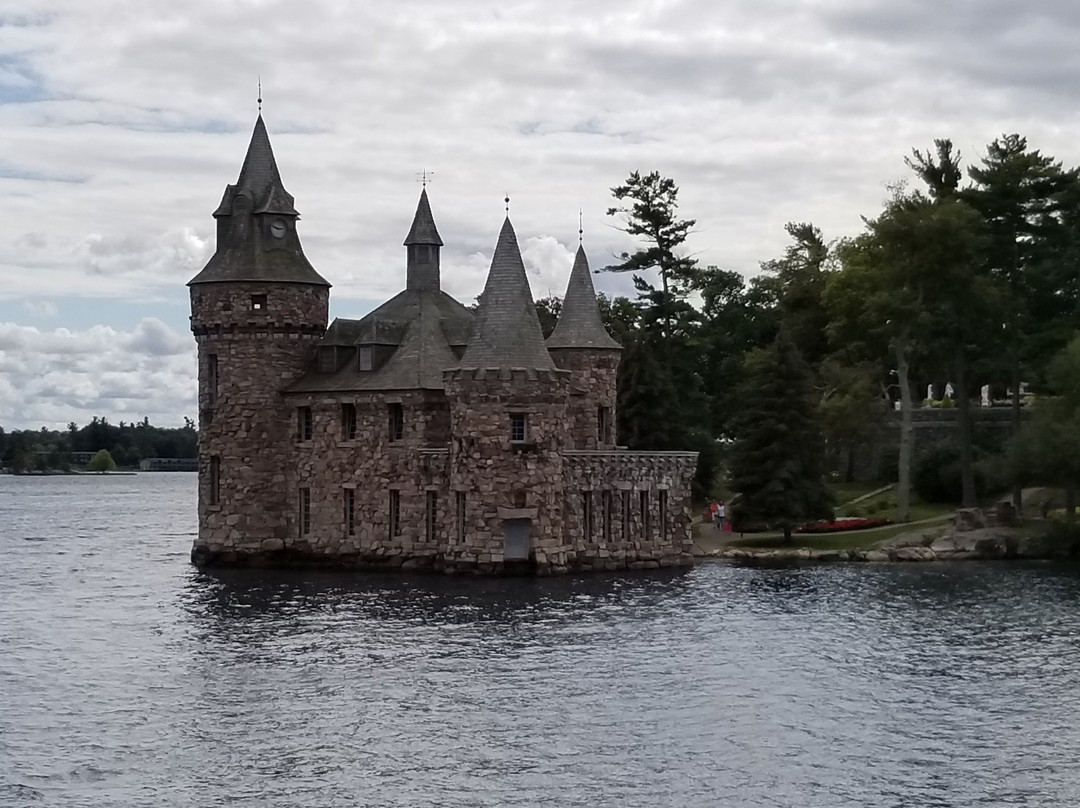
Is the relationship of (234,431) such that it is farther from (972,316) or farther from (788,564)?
(972,316)

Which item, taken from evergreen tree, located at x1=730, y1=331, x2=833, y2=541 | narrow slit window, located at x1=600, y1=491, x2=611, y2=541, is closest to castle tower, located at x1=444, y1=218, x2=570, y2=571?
narrow slit window, located at x1=600, y1=491, x2=611, y2=541

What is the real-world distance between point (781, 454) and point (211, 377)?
82.9 ft

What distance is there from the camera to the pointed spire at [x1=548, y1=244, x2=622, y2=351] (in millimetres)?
65938

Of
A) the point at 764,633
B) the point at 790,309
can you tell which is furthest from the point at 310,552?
the point at 790,309

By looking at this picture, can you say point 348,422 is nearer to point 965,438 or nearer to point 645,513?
point 645,513

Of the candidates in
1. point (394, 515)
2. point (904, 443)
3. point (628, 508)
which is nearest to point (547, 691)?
point (394, 515)

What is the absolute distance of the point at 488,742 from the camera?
32500 mm

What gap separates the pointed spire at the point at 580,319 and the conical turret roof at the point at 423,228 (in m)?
6.13

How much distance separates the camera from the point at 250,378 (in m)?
62.2

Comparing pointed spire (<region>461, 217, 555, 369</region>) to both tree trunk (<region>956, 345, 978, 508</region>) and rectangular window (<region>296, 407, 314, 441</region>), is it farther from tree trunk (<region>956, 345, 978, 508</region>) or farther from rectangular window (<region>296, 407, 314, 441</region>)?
tree trunk (<region>956, 345, 978, 508</region>)

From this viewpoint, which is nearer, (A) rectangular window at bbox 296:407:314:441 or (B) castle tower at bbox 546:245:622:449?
(A) rectangular window at bbox 296:407:314:441

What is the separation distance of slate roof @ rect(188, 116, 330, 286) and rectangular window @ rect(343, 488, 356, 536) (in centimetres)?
883

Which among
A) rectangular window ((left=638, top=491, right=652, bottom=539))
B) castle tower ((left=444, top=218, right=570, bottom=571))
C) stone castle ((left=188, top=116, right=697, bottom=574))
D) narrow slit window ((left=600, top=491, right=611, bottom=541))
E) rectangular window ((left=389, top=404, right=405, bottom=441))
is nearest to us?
castle tower ((left=444, top=218, right=570, bottom=571))

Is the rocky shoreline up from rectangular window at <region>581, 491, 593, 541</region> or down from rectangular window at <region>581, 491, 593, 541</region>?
down
